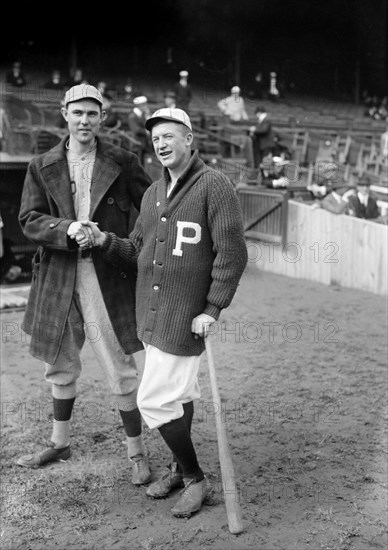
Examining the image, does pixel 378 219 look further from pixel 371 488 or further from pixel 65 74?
pixel 65 74

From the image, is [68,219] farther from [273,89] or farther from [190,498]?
[273,89]

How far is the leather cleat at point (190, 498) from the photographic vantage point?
302 cm

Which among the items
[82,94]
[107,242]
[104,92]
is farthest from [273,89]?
[107,242]

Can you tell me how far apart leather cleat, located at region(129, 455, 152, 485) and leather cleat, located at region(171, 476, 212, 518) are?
12.5 inches

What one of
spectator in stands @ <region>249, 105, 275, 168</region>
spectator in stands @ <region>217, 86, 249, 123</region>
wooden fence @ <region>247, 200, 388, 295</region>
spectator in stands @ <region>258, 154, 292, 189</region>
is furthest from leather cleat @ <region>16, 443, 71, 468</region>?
spectator in stands @ <region>217, 86, 249, 123</region>

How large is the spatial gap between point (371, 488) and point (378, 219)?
566 centimetres

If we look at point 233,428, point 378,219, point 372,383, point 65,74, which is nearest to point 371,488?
point 233,428

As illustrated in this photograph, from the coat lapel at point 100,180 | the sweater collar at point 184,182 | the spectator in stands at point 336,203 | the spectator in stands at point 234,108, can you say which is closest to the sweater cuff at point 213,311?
the sweater collar at point 184,182

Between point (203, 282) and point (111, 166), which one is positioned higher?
point (111, 166)

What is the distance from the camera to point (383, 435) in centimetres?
401

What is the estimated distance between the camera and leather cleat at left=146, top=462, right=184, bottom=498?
322 cm

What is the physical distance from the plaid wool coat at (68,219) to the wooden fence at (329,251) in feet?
16.3

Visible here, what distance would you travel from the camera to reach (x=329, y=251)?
859 centimetres

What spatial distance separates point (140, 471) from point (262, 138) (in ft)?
36.1
